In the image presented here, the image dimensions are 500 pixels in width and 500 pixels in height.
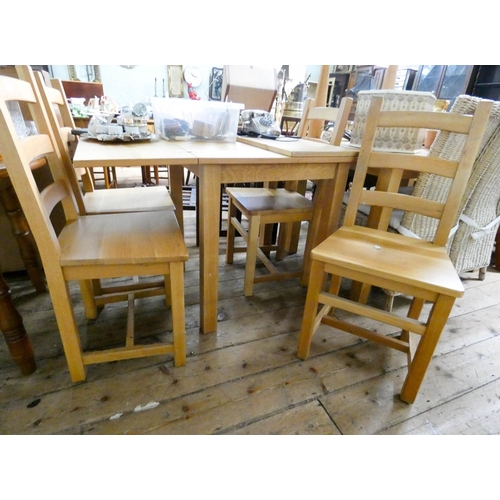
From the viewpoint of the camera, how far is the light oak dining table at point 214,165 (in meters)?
0.95

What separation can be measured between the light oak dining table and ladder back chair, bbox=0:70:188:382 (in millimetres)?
132

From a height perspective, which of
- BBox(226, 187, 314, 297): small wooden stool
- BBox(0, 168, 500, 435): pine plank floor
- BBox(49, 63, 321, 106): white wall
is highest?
BBox(49, 63, 321, 106): white wall

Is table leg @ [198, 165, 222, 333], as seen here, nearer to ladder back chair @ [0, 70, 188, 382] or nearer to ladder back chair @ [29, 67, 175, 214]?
ladder back chair @ [0, 70, 188, 382]

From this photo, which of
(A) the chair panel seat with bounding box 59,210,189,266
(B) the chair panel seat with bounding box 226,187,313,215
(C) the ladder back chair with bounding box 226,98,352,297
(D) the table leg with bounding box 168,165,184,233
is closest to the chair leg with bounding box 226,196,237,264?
(C) the ladder back chair with bounding box 226,98,352,297

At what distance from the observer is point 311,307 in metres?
1.14

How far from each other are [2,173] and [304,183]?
1553mm

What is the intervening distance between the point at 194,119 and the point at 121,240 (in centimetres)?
70

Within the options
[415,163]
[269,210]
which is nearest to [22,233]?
[269,210]

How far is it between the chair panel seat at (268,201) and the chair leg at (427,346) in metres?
0.80

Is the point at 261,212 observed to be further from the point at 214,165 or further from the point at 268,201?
the point at 214,165

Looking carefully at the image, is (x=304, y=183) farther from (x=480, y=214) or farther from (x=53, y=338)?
(x=53, y=338)

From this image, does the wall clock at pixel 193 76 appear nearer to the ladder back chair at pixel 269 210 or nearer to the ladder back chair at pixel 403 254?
the ladder back chair at pixel 269 210

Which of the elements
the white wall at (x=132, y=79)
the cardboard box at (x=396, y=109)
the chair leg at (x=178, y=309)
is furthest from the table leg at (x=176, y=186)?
the white wall at (x=132, y=79)

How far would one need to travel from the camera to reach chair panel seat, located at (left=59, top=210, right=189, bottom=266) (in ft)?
2.95
